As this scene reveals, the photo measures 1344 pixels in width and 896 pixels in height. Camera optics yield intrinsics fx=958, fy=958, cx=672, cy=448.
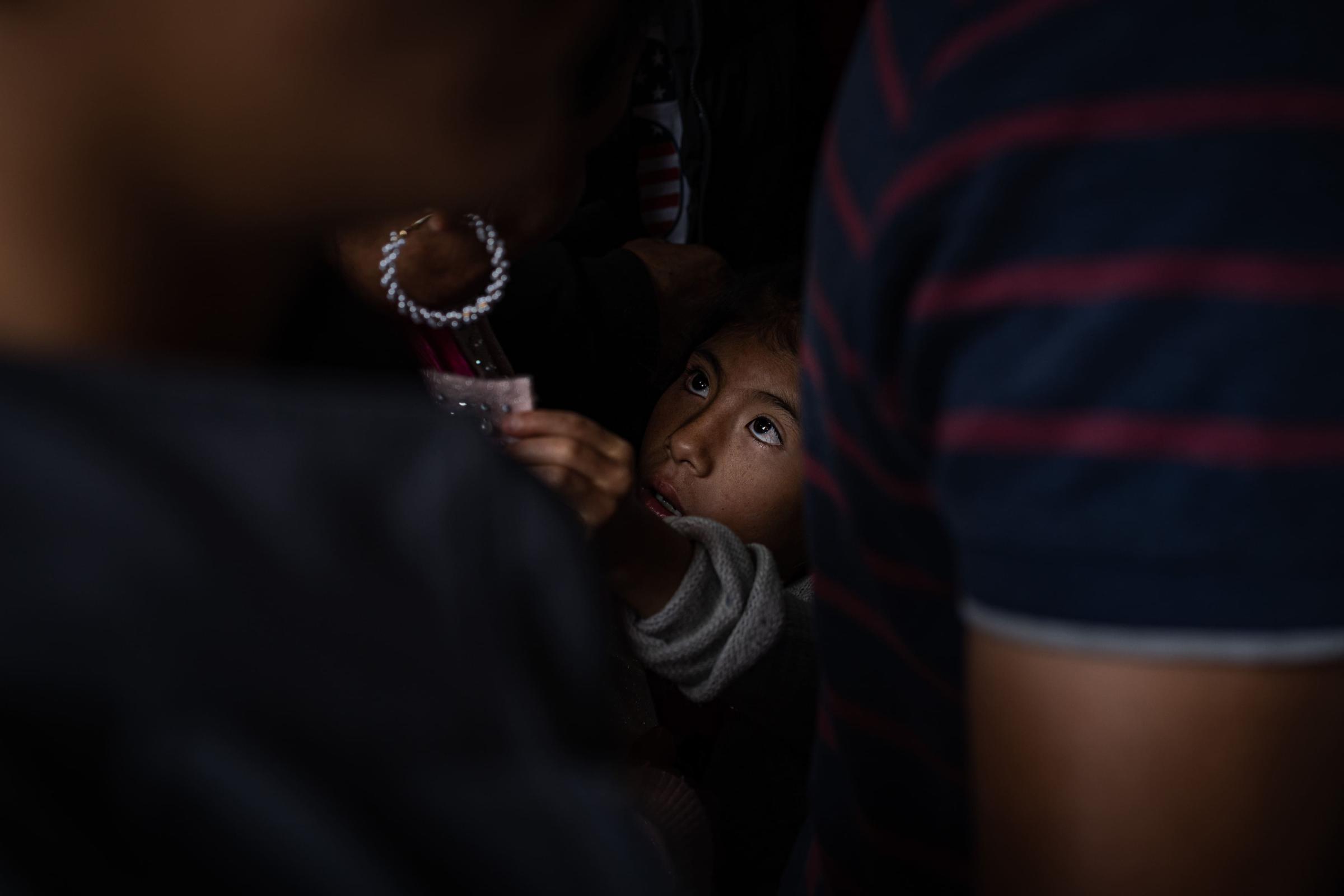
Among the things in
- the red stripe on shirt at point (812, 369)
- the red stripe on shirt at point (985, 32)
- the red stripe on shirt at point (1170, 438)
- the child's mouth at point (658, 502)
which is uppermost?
the red stripe on shirt at point (985, 32)

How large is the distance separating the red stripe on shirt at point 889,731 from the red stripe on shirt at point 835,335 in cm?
19

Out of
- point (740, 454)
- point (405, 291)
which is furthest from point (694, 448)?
point (405, 291)

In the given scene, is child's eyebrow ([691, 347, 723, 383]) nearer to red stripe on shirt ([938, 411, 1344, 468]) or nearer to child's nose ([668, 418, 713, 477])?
child's nose ([668, 418, 713, 477])

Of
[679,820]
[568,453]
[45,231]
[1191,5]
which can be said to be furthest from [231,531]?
[679,820]

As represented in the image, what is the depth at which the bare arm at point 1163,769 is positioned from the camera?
28 centimetres

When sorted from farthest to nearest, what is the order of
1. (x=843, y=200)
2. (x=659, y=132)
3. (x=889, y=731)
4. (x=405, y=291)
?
(x=659, y=132), (x=405, y=291), (x=889, y=731), (x=843, y=200)

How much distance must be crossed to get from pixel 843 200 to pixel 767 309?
1.23 meters

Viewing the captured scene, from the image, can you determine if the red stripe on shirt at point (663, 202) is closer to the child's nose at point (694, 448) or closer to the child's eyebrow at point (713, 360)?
the child's eyebrow at point (713, 360)

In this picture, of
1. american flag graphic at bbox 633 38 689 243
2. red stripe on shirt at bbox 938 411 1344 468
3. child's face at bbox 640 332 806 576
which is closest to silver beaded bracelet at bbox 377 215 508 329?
child's face at bbox 640 332 806 576

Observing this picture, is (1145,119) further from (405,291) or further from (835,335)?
→ (405,291)

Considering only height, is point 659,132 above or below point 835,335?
below

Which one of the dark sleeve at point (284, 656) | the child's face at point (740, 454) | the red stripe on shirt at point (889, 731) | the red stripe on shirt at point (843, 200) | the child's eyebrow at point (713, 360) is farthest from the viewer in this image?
the child's eyebrow at point (713, 360)

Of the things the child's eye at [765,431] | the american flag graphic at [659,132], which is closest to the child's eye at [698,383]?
A: the child's eye at [765,431]

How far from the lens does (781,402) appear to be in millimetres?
1425
